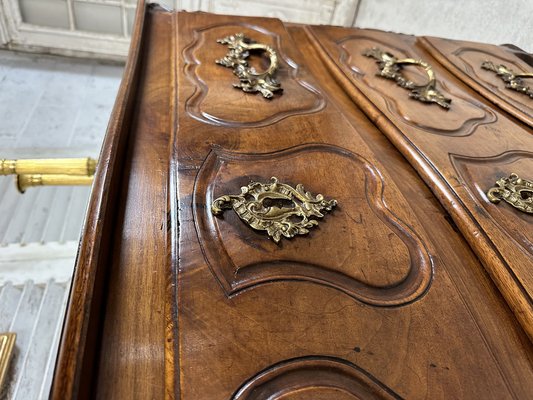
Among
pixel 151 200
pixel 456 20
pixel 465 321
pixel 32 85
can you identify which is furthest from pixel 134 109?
pixel 32 85

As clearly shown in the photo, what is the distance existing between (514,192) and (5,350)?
3.71ft

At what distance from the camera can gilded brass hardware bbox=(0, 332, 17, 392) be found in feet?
3.05

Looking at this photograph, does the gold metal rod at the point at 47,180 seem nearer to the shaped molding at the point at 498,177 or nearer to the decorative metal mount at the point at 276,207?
the decorative metal mount at the point at 276,207

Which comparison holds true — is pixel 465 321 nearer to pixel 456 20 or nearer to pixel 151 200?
pixel 151 200

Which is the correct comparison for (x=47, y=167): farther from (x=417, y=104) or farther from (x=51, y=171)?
(x=417, y=104)

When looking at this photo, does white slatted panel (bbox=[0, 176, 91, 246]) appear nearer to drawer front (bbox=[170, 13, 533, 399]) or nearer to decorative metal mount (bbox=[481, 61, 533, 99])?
drawer front (bbox=[170, 13, 533, 399])

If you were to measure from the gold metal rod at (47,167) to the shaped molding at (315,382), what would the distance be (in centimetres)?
77

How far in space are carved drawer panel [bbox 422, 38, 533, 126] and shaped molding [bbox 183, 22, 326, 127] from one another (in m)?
0.34

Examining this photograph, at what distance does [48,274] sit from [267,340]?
3.90 ft

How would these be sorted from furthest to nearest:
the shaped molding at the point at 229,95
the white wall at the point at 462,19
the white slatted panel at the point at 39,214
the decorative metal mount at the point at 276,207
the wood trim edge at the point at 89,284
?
the white slatted panel at the point at 39,214 → the white wall at the point at 462,19 → the shaped molding at the point at 229,95 → the decorative metal mount at the point at 276,207 → the wood trim edge at the point at 89,284

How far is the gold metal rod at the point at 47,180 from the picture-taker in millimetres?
926

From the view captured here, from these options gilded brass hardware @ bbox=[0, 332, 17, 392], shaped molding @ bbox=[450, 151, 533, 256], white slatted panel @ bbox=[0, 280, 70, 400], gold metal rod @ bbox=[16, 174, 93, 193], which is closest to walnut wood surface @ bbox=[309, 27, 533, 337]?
shaped molding @ bbox=[450, 151, 533, 256]

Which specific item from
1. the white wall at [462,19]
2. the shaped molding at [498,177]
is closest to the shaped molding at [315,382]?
the shaped molding at [498,177]

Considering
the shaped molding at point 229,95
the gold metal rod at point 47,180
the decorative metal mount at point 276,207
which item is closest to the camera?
the decorative metal mount at point 276,207
